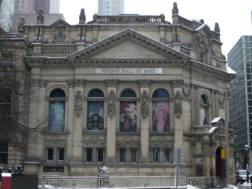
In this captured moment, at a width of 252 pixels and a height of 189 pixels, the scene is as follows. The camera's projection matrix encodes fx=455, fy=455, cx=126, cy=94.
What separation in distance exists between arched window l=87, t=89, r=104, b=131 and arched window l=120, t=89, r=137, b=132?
2.23m

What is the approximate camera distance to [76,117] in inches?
1972

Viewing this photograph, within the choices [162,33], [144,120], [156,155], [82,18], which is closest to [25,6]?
[82,18]

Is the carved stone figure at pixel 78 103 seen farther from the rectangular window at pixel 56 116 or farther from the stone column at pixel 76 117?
the rectangular window at pixel 56 116

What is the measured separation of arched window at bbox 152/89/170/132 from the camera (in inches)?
Result: 1978

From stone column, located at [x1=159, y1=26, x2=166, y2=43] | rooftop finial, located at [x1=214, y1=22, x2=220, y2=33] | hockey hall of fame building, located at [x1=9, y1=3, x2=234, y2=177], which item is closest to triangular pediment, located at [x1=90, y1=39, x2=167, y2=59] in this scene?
hockey hall of fame building, located at [x1=9, y1=3, x2=234, y2=177]

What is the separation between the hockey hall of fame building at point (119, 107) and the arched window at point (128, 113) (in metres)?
0.11

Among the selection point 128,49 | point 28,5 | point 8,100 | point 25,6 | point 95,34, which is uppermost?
point 28,5

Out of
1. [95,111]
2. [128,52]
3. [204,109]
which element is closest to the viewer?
[95,111]

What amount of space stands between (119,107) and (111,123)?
2111mm

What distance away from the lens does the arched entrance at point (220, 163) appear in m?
51.0

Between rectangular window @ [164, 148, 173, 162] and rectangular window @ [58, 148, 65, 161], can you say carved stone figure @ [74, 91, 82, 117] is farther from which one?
rectangular window @ [164, 148, 173, 162]

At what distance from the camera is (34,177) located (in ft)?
97.7

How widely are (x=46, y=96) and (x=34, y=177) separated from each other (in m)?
22.2

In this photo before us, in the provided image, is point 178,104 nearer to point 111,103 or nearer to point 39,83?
point 111,103
